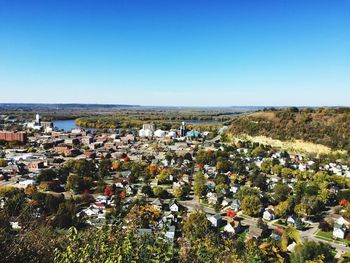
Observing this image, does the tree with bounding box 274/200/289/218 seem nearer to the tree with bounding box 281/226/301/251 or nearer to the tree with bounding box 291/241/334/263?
the tree with bounding box 281/226/301/251

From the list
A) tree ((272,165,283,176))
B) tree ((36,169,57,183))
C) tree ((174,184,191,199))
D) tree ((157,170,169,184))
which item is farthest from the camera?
tree ((272,165,283,176))

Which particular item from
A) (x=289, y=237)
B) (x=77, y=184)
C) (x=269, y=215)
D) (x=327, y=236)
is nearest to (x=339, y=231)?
(x=327, y=236)

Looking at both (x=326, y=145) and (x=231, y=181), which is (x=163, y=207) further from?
(x=326, y=145)

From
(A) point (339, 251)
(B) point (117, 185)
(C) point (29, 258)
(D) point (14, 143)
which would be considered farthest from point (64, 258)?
(D) point (14, 143)

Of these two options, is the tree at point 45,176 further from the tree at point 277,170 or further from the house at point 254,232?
the tree at point 277,170

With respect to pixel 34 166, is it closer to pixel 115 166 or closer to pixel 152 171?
pixel 115 166

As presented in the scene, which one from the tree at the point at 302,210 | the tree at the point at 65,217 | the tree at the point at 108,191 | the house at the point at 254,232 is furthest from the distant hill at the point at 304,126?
the tree at the point at 65,217

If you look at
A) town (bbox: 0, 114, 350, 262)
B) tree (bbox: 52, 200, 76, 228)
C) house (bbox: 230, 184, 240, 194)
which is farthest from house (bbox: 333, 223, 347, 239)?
tree (bbox: 52, 200, 76, 228)
